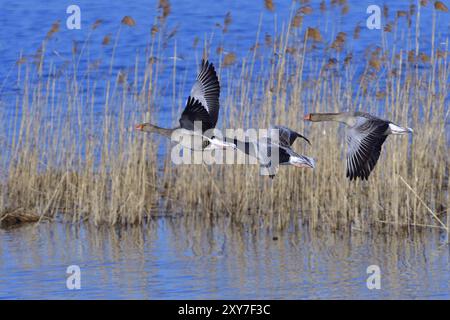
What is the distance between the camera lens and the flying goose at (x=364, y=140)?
9070 millimetres

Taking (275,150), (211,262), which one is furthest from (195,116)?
(211,262)

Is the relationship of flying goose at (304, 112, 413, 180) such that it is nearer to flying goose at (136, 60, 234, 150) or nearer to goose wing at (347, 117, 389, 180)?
goose wing at (347, 117, 389, 180)

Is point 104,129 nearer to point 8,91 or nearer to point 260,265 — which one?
point 260,265

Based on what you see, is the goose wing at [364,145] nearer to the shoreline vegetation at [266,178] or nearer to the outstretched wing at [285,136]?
the outstretched wing at [285,136]

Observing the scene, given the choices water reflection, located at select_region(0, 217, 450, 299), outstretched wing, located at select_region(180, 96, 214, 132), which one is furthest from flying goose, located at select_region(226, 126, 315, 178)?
water reflection, located at select_region(0, 217, 450, 299)

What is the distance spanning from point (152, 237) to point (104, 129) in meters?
1.32

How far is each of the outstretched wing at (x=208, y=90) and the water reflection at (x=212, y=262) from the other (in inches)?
53.4

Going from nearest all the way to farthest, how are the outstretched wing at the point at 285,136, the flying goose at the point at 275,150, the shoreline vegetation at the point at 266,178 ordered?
1. the flying goose at the point at 275,150
2. the outstretched wing at the point at 285,136
3. the shoreline vegetation at the point at 266,178

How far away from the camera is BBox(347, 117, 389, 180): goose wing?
9062mm

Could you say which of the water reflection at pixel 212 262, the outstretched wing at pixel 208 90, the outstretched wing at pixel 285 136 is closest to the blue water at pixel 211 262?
the water reflection at pixel 212 262

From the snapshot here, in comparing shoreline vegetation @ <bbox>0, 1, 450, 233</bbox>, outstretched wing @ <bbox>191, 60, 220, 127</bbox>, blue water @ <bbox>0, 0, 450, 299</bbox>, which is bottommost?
blue water @ <bbox>0, 0, 450, 299</bbox>

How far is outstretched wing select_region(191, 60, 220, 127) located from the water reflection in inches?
53.4

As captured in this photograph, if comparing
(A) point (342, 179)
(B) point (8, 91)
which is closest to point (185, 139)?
(A) point (342, 179)

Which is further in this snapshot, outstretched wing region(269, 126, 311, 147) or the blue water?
outstretched wing region(269, 126, 311, 147)
